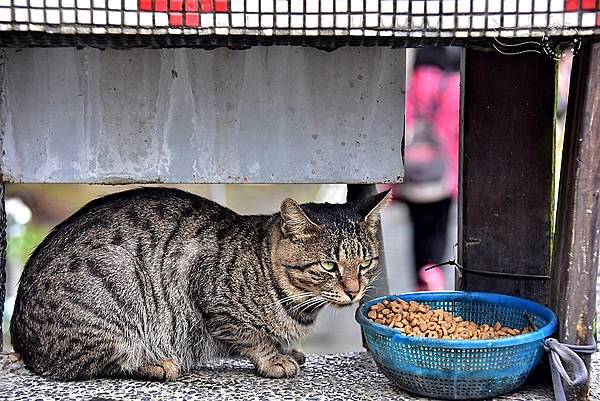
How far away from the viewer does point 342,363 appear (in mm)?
3242

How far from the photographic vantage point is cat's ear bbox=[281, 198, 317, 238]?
3.00 metres

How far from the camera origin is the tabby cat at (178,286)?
2.98 meters

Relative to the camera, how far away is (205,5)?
84.8 inches

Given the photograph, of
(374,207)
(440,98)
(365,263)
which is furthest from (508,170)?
(440,98)

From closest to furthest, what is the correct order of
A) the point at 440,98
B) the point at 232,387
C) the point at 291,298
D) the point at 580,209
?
the point at 580,209, the point at 232,387, the point at 291,298, the point at 440,98

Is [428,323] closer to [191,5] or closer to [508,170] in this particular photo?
[508,170]

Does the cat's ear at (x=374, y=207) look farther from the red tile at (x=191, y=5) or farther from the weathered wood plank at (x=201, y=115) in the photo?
the red tile at (x=191, y=5)

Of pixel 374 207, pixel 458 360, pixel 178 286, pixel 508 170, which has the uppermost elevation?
pixel 508 170

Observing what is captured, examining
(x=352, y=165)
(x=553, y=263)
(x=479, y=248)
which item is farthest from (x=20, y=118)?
(x=553, y=263)

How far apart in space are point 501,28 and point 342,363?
1.49m

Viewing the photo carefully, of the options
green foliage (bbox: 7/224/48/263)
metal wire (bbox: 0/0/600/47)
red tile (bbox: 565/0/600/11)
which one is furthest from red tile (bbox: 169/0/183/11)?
green foliage (bbox: 7/224/48/263)

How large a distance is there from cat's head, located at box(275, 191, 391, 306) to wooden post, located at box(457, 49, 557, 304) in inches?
13.6

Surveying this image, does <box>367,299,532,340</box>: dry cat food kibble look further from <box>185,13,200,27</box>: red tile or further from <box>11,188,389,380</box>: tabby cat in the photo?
<box>185,13,200,27</box>: red tile

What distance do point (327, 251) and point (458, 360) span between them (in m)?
0.60
